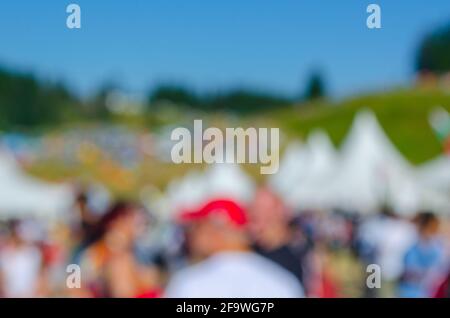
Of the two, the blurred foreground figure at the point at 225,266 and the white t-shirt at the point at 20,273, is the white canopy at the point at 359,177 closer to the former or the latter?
the blurred foreground figure at the point at 225,266

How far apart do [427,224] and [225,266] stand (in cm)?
144

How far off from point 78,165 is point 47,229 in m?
0.37

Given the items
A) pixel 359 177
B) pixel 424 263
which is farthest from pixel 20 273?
pixel 424 263

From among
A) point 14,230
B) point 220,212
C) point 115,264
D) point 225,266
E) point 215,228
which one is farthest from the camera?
point 14,230

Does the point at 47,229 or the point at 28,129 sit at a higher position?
the point at 28,129

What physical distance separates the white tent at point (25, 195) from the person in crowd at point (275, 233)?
0.99m

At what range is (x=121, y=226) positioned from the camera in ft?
15.7

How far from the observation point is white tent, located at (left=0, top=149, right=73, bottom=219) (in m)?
4.89

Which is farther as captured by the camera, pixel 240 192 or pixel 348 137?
pixel 348 137

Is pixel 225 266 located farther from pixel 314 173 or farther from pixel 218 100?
pixel 218 100

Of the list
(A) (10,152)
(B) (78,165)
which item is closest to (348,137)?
(B) (78,165)

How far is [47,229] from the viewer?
4910mm

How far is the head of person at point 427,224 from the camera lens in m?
4.95
